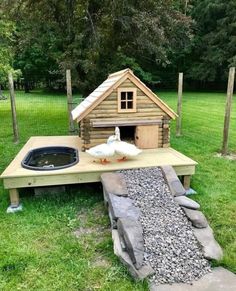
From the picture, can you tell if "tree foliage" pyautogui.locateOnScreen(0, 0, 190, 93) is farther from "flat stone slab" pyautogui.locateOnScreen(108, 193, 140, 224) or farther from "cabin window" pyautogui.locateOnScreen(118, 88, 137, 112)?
"flat stone slab" pyautogui.locateOnScreen(108, 193, 140, 224)

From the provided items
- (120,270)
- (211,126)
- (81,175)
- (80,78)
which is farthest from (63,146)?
(80,78)

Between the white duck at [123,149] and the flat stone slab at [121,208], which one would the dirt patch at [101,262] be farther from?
the white duck at [123,149]

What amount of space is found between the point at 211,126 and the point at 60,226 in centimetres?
721

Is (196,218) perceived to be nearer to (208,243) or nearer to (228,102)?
(208,243)

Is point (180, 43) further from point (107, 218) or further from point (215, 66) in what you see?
point (215, 66)

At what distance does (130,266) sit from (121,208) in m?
0.85

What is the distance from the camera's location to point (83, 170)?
15.7ft

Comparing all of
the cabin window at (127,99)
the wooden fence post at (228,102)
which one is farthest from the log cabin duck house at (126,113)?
the wooden fence post at (228,102)

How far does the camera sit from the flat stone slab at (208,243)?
3.37m

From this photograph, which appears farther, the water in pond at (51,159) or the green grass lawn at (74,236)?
the water in pond at (51,159)

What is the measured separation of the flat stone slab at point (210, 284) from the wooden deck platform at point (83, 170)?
208cm

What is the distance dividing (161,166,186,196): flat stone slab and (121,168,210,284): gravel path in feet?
0.26

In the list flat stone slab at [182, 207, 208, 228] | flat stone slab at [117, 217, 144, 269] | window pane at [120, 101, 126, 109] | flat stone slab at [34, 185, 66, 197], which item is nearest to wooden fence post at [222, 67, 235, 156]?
window pane at [120, 101, 126, 109]

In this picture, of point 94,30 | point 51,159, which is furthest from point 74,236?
point 94,30
